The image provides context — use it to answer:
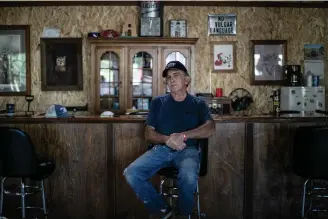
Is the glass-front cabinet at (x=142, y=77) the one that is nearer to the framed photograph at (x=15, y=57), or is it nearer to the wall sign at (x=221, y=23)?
the wall sign at (x=221, y=23)

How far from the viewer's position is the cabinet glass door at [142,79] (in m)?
5.84

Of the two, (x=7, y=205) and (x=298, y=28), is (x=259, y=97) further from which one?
(x=7, y=205)

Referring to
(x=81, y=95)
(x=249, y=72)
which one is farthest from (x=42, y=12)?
(x=249, y=72)

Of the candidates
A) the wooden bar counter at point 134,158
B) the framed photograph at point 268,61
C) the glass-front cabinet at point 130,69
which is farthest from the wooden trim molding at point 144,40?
the wooden bar counter at point 134,158

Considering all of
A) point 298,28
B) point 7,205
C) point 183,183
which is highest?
point 298,28

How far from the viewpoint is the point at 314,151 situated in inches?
106

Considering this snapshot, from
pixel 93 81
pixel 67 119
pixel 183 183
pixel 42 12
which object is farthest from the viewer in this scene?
pixel 42 12

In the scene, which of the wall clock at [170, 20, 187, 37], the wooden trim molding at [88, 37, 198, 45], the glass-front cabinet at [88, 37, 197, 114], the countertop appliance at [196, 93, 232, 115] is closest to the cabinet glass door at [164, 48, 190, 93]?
the glass-front cabinet at [88, 37, 197, 114]

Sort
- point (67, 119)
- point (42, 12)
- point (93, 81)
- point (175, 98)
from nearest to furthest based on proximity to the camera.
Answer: point (175, 98) < point (67, 119) < point (93, 81) < point (42, 12)

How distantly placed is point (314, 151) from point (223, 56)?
3.83m

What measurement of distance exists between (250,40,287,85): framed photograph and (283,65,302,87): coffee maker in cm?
30

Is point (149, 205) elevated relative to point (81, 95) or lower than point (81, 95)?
lower

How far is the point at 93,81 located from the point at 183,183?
3.72 metres

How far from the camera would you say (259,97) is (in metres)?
6.42
